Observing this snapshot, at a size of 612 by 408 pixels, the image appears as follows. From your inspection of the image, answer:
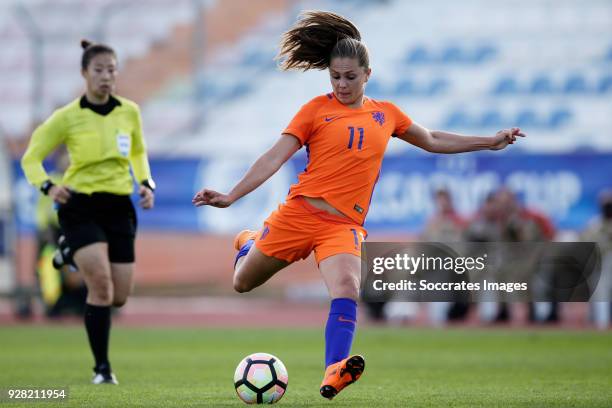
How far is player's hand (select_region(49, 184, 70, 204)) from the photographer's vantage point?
8.62m

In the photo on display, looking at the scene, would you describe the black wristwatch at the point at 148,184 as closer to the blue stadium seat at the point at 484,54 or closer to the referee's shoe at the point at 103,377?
the referee's shoe at the point at 103,377

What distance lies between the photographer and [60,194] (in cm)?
862

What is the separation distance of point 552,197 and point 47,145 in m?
12.5

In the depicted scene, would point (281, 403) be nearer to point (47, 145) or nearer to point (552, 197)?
point (47, 145)

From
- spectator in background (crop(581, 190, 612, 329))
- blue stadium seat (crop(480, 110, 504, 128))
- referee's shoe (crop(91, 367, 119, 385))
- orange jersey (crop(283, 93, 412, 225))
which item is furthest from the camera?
blue stadium seat (crop(480, 110, 504, 128))

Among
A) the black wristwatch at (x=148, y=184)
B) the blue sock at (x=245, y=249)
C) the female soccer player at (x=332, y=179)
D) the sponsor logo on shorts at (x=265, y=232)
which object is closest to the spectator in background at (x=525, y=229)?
the black wristwatch at (x=148, y=184)

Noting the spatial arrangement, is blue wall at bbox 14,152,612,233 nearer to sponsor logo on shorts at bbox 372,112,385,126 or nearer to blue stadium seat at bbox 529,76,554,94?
blue stadium seat at bbox 529,76,554,94

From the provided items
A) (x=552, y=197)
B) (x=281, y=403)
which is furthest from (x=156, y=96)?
(x=281, y=403)

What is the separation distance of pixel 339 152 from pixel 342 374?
1.45 meters

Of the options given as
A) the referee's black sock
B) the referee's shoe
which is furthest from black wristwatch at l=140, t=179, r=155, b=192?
the referee's shoe

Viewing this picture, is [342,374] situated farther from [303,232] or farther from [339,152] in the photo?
[339,152]

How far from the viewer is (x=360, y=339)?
14547 millimetres

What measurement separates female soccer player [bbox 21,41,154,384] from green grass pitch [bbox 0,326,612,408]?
68cm

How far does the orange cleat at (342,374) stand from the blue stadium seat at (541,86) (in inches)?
680
